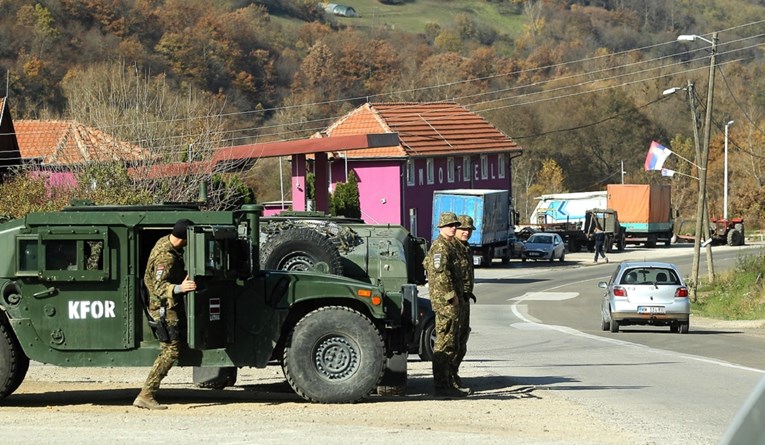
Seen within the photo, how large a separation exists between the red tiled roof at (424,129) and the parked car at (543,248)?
10247mm

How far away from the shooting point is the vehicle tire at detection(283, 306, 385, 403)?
42.9 feet

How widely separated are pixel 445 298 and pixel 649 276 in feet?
48.0

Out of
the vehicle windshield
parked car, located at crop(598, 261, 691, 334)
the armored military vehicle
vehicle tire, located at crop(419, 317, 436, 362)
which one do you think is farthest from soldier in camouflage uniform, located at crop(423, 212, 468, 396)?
the vehicle windshield

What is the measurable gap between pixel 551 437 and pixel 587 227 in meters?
63.9

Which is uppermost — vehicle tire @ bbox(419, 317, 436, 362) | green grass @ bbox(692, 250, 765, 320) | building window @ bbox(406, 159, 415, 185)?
building window @ bbox(406, 159, 415, 185)

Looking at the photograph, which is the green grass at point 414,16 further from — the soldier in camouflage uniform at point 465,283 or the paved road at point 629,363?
the soldier in camouflage uniform at point 465,283

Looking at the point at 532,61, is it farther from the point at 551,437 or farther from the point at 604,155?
the point at 551,437

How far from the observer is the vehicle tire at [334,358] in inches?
514

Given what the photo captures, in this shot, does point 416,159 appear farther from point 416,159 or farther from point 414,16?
point 414,16

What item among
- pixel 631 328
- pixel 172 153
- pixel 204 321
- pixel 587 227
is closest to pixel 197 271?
pixel 204 321

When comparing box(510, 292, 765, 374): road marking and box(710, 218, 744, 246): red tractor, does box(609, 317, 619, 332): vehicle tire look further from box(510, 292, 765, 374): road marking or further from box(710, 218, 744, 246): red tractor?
box(710, 218, 744, 246): red tractor

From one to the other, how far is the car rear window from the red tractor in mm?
52805

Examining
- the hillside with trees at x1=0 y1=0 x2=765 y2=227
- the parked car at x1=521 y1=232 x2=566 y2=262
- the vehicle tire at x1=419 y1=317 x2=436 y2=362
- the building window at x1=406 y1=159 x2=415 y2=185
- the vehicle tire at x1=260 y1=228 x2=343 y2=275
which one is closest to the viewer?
the vehicle tire at x1=419 y1=317 x2=436 y2=362

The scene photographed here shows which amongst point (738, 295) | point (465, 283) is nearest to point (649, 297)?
point (738, 295)
